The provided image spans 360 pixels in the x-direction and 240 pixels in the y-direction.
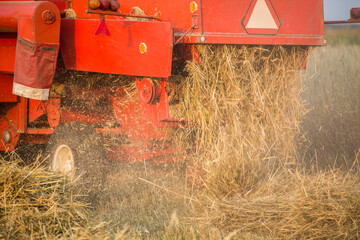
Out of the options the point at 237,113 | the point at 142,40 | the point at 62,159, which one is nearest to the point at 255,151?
the point at 237,113

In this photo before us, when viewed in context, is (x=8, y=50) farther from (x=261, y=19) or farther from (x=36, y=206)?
(x=261, y=19)

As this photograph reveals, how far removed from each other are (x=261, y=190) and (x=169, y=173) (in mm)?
1150

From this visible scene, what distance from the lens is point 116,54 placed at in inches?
159

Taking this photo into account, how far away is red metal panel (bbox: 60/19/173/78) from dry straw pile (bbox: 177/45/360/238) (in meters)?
0.31

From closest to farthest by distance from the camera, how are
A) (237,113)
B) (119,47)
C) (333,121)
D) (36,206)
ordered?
(36,206) < (119,47) < (237,113) < (333,121)

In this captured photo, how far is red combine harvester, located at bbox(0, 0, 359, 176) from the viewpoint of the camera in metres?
3.89

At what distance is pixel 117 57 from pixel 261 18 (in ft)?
4.08

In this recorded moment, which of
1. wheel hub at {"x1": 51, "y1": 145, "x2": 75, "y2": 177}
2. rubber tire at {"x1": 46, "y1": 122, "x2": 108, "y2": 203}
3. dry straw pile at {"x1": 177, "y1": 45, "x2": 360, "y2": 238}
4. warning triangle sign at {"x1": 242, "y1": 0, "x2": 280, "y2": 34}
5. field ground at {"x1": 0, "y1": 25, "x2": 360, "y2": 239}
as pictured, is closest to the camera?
dry straw pile at {"x1": 177, "y1": 45, "x2": 360, "y2": 238}

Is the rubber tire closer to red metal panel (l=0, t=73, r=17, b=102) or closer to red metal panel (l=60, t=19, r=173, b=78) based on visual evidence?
red metal panel (l=60, t=19, r=173, b=78)

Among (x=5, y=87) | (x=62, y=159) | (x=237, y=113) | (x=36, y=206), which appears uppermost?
(x=5, y=87)

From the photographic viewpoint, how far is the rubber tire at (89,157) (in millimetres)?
4395

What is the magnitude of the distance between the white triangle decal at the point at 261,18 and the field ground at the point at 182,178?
0.58m

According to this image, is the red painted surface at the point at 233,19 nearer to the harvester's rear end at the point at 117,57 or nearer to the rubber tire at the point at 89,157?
the harvester's rear end at the point at 117,57

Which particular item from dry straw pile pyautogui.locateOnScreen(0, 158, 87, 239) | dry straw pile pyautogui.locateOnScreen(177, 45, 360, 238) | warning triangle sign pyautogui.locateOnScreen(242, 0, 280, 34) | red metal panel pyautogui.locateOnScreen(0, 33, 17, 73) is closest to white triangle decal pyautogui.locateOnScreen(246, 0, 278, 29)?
warning triangle sign pyautogui.locateOnScreen(242, 0, 280, 34)
